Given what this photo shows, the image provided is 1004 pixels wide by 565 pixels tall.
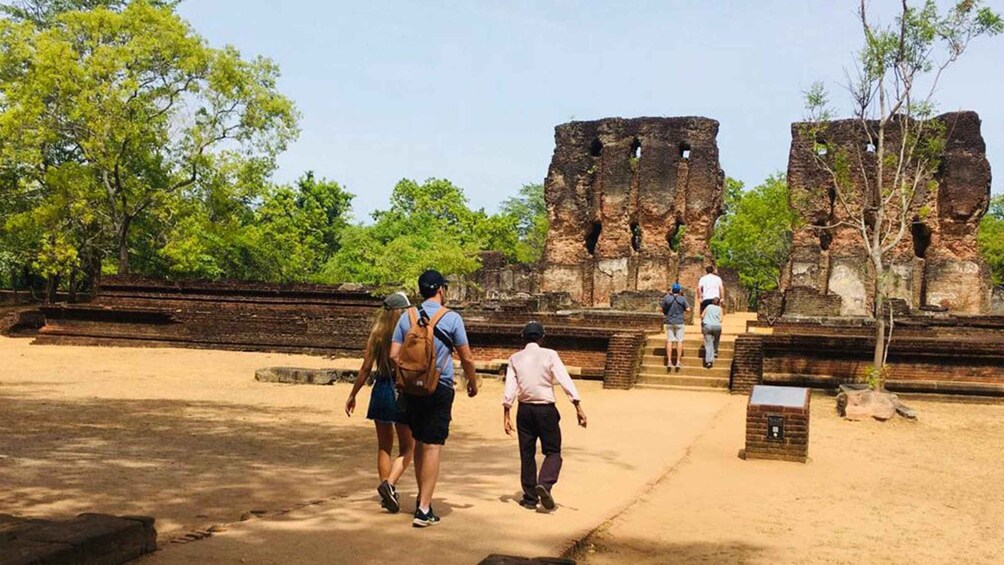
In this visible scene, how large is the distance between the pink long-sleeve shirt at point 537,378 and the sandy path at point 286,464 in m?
0.75

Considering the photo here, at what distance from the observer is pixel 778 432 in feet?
28.2

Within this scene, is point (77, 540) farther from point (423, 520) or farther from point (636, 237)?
point (636, 237)

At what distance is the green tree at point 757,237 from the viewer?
151 ft

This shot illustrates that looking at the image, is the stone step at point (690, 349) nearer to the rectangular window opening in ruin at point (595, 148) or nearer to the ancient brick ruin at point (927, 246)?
the ancient brick ruin at point (927, 246)

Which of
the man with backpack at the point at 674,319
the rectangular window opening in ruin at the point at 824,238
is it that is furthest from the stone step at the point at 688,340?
the rectangular window opening in ruin at the point at 824,238

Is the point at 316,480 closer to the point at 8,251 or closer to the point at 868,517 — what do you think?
the point at 868,517

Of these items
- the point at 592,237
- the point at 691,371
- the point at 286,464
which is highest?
the point at 592,237

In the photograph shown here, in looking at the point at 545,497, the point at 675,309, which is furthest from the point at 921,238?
the point at 545,497

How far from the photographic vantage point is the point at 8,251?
28.0 m

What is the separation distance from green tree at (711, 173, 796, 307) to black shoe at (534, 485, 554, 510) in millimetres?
40810

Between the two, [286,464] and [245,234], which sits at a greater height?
[245,234]

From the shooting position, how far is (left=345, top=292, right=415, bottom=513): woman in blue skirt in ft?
18.4

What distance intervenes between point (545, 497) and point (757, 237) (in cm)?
4417

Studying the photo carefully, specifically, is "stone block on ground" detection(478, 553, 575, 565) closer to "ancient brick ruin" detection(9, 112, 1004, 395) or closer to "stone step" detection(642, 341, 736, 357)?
"ancient brick ruin" detection(9, 112, 1004, 395)
